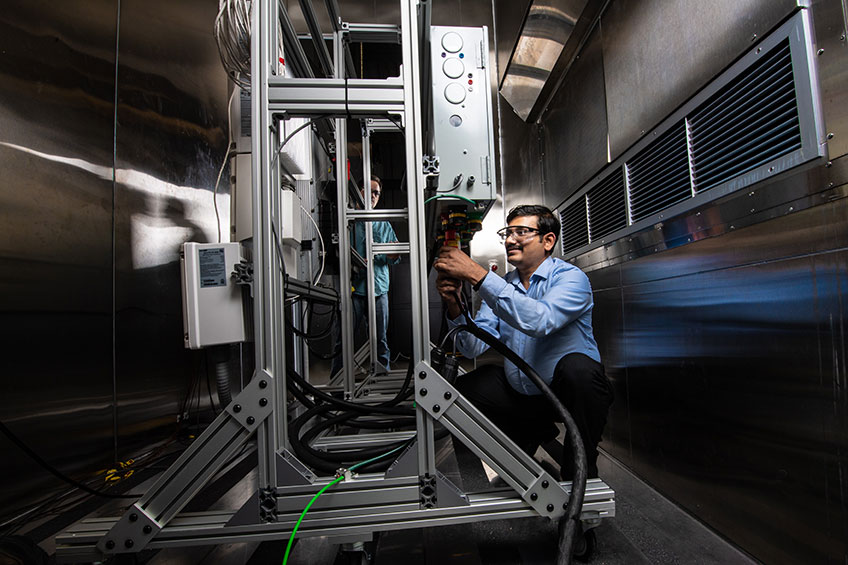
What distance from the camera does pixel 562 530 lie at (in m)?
0.87

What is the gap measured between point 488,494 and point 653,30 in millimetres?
1796

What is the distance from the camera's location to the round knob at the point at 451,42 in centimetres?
139

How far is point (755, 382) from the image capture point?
1.03 m

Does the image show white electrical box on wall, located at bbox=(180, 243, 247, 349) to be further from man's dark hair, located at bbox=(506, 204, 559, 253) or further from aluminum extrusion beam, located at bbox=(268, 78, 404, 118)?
man's dark hair, located at bbox=(506, 204, 559, 253)

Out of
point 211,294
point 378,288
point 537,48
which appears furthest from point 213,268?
point 537,48

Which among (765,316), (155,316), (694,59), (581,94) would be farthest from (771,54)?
(155,316)

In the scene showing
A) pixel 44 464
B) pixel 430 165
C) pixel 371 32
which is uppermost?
pixel 371 32

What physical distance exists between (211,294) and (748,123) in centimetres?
179

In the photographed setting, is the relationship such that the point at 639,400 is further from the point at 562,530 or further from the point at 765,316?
the point at 562,530

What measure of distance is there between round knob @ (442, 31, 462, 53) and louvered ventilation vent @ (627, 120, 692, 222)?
34.4 inches

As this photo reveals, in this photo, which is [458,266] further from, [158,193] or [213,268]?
[158,193]

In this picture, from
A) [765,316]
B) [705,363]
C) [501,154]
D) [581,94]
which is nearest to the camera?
[765,316]

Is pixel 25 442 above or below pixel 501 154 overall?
below

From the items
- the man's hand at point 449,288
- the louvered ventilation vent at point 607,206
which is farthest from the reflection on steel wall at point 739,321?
the man's hand at point 449,288
